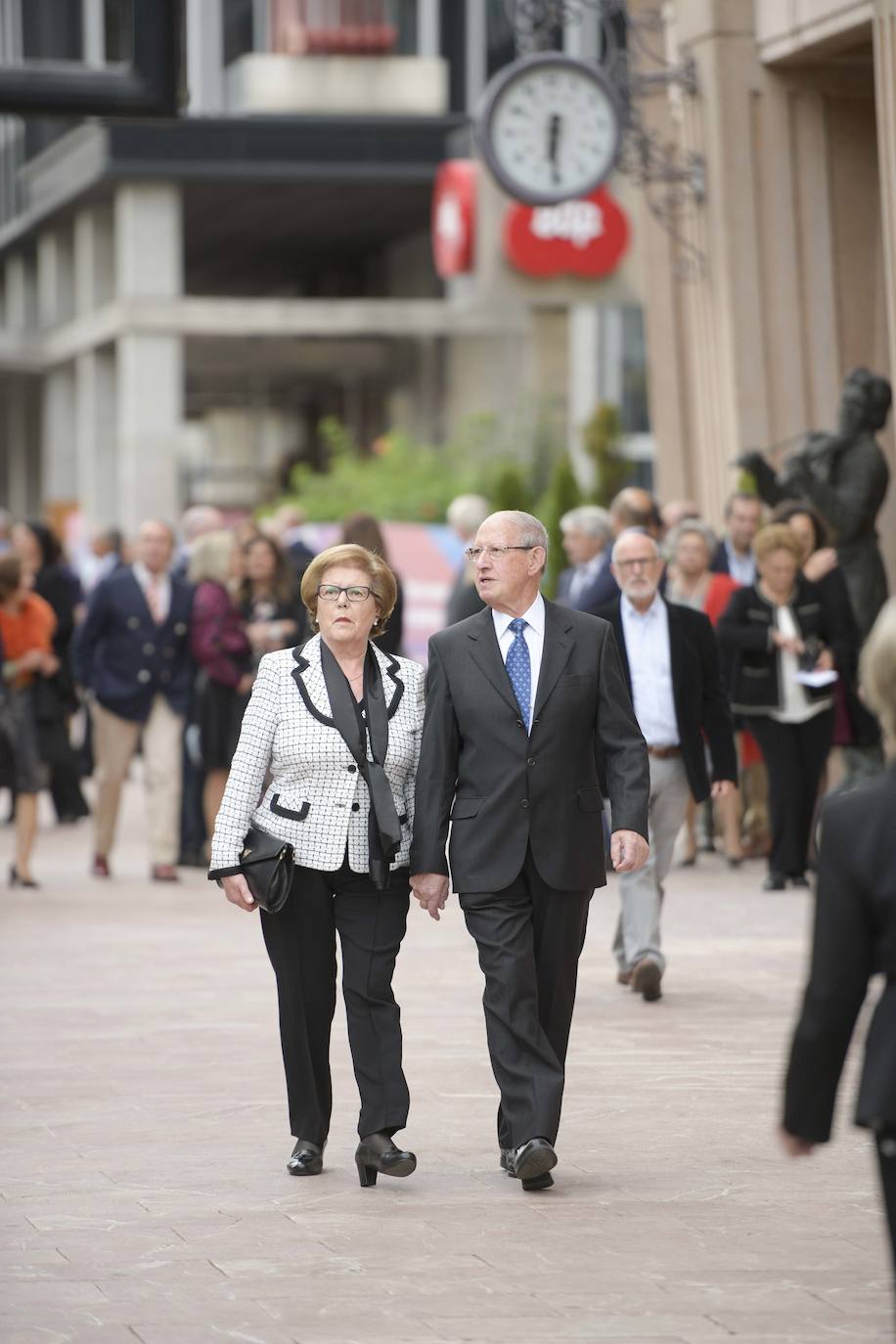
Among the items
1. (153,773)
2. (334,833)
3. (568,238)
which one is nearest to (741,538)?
(153,773)

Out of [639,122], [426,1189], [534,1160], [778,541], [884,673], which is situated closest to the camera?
[884,673]

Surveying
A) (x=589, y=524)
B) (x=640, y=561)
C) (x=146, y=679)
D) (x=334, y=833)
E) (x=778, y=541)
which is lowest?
(x=334, y=833)

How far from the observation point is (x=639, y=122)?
62.7 feet

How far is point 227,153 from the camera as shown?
4772 centimetres

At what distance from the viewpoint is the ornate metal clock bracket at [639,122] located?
711 inches

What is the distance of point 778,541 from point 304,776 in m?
7.44

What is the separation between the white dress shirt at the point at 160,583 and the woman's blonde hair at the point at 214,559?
0.24m

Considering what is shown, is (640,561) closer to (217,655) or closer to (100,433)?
(217,655)

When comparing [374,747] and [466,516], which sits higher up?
[466,516]

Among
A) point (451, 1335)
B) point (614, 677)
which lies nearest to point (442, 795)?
point (614, 677)

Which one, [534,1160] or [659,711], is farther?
[659,711]

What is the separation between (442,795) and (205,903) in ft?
24.1

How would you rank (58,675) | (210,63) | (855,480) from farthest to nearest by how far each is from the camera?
1. (210,63)
2. (58,675)
3. (855,480)

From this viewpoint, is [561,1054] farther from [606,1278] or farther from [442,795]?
[606,1278]
